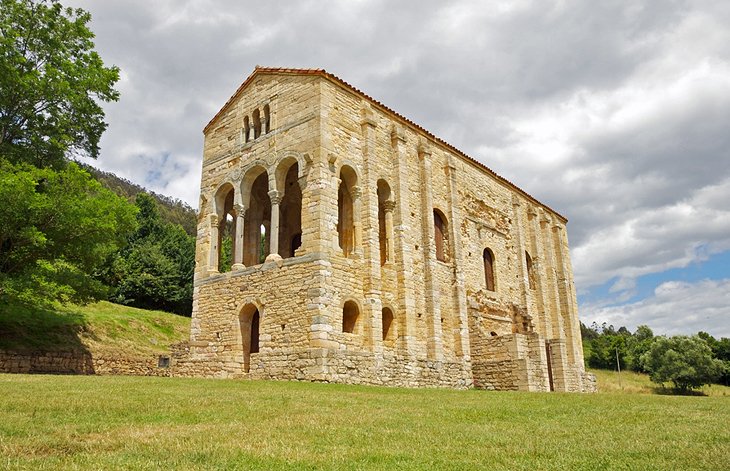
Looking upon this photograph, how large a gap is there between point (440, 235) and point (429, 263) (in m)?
2.77

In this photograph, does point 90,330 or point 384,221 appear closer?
point 384,221

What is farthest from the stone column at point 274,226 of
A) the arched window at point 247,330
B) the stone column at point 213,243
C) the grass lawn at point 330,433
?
the grass lawn at point 330,433

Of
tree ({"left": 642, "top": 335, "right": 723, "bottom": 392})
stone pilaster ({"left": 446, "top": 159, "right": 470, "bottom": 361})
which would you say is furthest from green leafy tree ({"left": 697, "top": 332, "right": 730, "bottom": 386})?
stone pilaster ({"left": 446, "top": 159, "right": 470, "bottom": 361})

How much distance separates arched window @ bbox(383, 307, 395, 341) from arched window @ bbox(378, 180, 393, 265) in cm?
203

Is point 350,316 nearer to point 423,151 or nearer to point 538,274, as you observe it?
point 423,151

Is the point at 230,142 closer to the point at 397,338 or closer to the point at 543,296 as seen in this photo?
the point at 397,338

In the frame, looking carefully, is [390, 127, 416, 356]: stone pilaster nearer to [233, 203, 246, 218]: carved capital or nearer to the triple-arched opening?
the triple-arched opening

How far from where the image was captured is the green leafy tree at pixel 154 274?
119 ft

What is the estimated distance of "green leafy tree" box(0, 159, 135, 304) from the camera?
1728 centimetres

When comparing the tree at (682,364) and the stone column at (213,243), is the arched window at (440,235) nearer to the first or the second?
the stone column at (213,243)

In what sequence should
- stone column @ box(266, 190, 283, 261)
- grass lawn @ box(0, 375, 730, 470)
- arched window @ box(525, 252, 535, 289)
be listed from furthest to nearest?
arched window @ box(525, 252, 535, 289) < stone column @ box(266, 190, 283, 261) < grass lawn @ box(0, 375, 730, 470)

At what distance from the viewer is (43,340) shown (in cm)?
2134

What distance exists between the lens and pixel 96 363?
21.0 m

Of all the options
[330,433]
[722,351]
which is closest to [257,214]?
[330,433]
